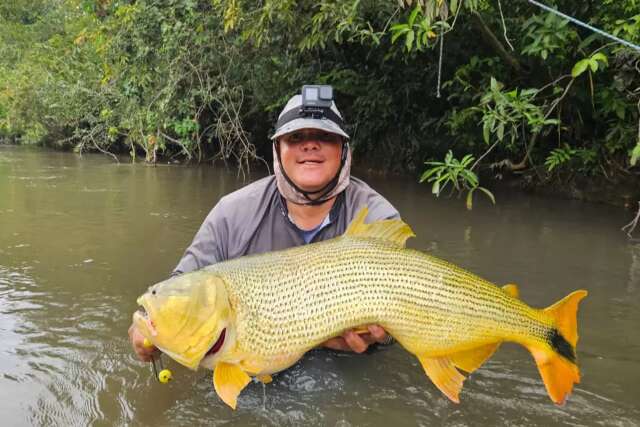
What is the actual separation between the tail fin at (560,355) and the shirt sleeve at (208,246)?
1.72 meters

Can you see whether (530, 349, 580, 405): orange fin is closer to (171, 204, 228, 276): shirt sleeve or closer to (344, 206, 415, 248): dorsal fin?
(344, 206, 415, 248): dorsal fin

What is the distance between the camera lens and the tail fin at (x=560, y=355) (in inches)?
87.5

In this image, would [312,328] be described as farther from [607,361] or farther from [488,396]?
[607,361]

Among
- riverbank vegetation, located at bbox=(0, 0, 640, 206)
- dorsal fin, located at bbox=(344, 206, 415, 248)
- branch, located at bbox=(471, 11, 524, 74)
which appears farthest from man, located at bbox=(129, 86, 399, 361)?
branch, located at bbox=(471, 11, 524, 74)

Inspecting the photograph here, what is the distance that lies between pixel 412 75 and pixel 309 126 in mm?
8110

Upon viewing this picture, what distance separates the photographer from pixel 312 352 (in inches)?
133

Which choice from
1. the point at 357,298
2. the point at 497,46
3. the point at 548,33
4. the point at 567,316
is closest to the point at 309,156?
the point at 357,298

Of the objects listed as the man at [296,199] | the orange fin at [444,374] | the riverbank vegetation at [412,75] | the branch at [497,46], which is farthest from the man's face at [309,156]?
the branch at [497,46]

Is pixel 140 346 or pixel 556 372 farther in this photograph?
pixel 140 346

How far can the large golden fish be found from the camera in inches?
79.6

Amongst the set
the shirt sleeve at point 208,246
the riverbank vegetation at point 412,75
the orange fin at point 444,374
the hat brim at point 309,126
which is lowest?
the orange fin at point 444,374

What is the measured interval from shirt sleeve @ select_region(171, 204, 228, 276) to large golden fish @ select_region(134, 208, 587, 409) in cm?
72

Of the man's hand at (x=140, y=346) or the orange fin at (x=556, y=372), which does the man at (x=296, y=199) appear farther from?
the orange fin at (x=556, y=372)

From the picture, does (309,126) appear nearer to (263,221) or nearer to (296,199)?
(296,199)
